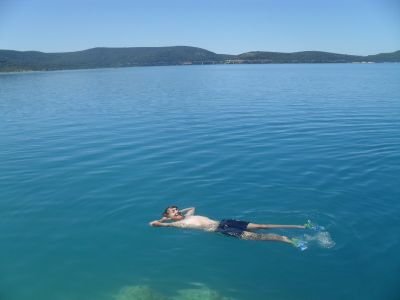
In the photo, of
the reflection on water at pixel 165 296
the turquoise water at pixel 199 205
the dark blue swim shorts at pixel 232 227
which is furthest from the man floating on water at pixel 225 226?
the reflection on water at pixel 165 296

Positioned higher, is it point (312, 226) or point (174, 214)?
point (174, 214)

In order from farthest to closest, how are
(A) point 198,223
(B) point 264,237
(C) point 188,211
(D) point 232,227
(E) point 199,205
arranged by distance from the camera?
1. (E) point 199,205
2. (C) point 188,211
3. (A) point 198,223
4. (D) point 232,227
5. (B) point 264,237

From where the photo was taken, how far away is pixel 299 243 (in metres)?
11.9

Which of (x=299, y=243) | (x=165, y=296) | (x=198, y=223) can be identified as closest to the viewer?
(x=165, y=296)

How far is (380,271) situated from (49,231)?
10.8 meters

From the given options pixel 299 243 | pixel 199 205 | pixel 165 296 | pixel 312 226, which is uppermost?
pixel 312 226

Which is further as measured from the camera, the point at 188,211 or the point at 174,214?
the point at 188,211

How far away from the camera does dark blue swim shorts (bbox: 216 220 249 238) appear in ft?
41.1

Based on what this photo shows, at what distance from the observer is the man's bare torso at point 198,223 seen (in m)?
13.2

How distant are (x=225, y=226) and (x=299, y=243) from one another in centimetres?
243

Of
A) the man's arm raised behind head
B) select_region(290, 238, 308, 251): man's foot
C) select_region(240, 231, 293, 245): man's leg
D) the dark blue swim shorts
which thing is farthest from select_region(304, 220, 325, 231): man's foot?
the man's arm raised behind head

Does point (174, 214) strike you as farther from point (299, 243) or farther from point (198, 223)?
point (299, 243)

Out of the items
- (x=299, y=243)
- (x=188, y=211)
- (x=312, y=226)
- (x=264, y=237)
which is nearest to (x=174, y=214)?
(x=188, y=211)

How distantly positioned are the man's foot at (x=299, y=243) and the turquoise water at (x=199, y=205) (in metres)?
0.17
